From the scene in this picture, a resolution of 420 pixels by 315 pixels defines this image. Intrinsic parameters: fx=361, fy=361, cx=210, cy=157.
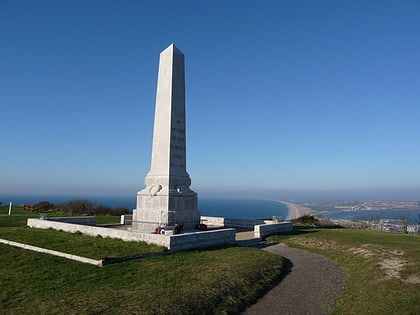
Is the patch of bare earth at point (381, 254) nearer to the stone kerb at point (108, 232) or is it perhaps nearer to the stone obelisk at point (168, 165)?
the stone obelisk at point (168, 165)

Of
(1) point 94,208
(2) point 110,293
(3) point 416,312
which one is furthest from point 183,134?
(1) point 94,208

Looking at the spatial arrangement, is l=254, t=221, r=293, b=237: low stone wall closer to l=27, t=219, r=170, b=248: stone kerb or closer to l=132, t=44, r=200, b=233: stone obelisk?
l=132, t=44, r=200, b=233: stone obelisk

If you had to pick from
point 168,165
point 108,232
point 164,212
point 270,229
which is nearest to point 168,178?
point 168,165

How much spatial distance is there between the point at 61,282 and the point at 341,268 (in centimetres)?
900

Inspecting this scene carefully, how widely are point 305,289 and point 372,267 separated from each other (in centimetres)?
317

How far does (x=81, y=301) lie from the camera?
7734mm

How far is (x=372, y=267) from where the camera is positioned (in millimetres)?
11648

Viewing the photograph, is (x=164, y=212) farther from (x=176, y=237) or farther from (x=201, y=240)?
(x=176, y=237)

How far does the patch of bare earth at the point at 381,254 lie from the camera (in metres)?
10.3

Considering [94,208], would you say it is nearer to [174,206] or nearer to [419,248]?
[174,206]

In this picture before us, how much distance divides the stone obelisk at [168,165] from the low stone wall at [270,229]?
317 cm

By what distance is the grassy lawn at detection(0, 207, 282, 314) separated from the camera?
7672 mm

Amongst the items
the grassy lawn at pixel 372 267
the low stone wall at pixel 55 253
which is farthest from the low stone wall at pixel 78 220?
the grassy lawn at pixel 372 267

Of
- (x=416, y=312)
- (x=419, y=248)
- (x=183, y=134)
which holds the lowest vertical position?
(x=416, y=312)
